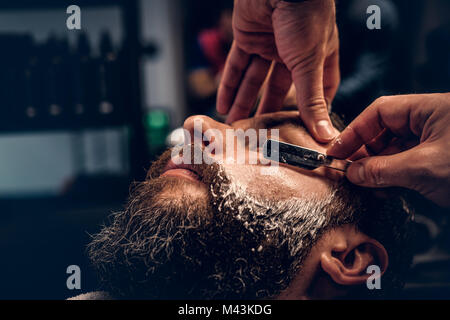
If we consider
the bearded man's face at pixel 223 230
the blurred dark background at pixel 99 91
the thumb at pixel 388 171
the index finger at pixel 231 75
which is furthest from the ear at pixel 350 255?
the index finger at pixel 231 75

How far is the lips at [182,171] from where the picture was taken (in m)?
0.85

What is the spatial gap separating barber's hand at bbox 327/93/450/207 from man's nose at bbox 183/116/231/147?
25 centimetres

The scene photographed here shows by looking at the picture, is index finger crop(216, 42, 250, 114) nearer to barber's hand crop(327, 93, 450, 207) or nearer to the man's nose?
the man's nose

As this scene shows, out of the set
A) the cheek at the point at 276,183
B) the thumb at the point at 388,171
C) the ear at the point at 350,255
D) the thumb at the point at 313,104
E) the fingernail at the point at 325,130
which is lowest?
the ear at the point at 350,255

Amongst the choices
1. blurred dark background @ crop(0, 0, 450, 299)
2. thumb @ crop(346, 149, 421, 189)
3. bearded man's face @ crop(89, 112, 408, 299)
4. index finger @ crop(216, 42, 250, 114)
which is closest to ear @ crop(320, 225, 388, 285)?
bearded man's face @ crop(89, 112, 408, 299)

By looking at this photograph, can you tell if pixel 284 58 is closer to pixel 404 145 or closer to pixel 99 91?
pixel 404 145

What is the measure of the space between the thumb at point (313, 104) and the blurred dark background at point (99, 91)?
231mm

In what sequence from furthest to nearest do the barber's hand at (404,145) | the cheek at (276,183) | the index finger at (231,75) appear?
the index finger at (231,75), the cheek at (276,183), the barber's hand at (404,145)

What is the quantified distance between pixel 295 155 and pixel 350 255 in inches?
10.7

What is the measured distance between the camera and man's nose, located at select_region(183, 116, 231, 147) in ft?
2.87

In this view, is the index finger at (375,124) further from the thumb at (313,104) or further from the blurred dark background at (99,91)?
the blurred dark background at (99,91)

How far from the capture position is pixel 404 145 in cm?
83
